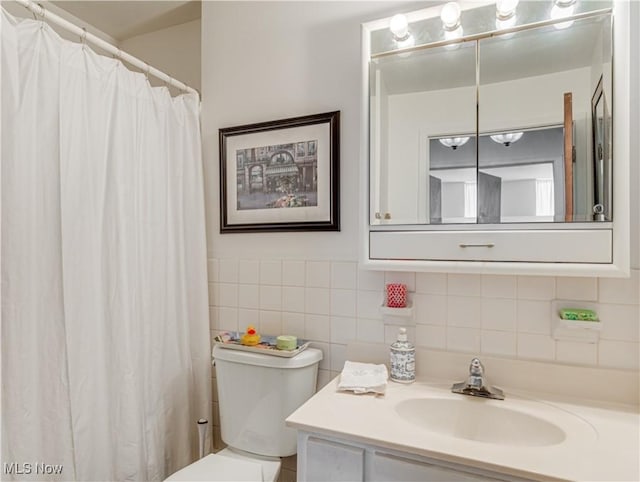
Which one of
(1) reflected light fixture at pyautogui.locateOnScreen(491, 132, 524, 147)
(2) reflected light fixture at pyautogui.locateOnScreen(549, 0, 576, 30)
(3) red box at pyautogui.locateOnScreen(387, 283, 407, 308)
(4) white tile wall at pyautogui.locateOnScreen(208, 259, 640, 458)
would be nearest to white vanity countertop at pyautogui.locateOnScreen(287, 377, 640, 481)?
(4) white tile wall at pyautogui.locateOnScreen(208, 259, 640, 458)

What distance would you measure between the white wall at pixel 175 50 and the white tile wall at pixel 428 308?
1.10 m

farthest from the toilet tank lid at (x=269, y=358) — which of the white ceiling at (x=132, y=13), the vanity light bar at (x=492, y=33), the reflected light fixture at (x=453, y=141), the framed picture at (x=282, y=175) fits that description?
the white ceiling at (x=132, y=13)

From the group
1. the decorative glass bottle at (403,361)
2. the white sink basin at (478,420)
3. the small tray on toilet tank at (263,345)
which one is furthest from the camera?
the small tray on toilet tank at (263,345)

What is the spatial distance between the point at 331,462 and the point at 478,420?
47 centimetres

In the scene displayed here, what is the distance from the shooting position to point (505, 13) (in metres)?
1.17

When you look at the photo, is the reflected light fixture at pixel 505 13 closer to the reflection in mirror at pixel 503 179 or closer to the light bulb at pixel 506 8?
the light bulb at pixel 506 8

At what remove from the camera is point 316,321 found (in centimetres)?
155

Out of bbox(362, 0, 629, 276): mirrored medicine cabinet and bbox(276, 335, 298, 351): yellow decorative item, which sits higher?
bbox(362, 0, 629, 276): mirrored medicine cabinet

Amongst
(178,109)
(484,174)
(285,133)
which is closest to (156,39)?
(178,109)

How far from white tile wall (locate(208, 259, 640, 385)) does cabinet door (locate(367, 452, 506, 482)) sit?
19.5 inches

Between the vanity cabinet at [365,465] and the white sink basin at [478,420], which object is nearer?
the vanity cabinet at [365,465]

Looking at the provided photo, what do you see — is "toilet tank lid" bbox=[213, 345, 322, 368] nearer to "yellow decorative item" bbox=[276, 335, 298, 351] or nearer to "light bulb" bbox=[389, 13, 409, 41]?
"yellow decorative item" bbox=[276, 335, 298, 351]

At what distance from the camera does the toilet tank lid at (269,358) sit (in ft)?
4.53

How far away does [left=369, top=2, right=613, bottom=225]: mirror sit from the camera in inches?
43.4
